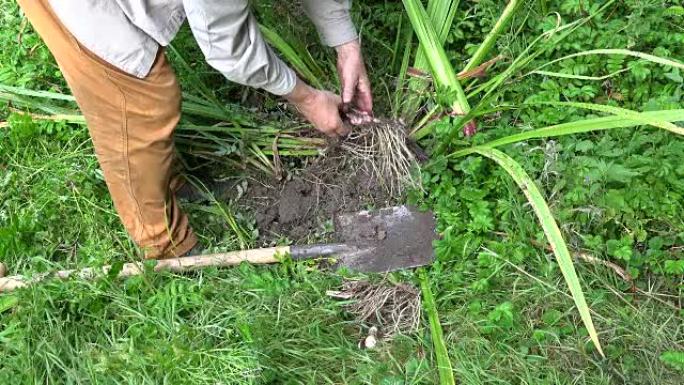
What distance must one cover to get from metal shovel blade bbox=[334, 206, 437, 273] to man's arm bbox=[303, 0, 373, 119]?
40cm

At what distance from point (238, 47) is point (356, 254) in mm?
873

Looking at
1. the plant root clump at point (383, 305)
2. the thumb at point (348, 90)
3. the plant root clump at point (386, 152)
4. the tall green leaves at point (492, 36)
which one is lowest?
the plant root clump at point (383, 305)

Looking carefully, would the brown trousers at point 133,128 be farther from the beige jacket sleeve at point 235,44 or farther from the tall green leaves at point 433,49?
the tall green leaves at point 433,49

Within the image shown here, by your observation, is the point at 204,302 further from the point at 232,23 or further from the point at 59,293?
the point at 232,23

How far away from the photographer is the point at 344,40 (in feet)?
6.97

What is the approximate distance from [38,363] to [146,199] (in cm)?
60

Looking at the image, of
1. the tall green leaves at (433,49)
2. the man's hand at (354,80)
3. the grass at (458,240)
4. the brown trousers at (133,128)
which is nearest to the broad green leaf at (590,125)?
the grass at (458,240)

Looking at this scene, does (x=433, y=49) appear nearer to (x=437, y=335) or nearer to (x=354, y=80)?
(x=354, y=80)

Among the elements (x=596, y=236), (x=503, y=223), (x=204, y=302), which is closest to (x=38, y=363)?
(x=204, y=302)

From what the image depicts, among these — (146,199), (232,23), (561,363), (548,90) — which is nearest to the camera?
(232,23)

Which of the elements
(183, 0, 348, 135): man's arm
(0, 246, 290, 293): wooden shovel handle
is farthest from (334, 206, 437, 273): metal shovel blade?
(183, 0, 348, 135): man's arm

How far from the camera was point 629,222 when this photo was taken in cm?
204

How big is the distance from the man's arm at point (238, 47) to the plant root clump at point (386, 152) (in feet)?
1.40

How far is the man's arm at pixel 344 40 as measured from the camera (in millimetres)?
2072
